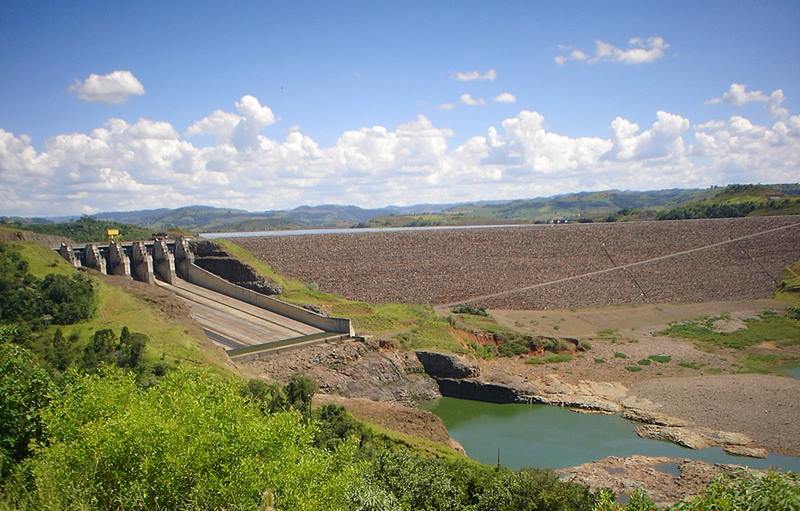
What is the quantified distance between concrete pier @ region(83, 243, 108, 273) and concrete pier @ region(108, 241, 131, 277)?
0.96 m

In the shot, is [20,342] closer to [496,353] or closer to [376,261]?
[496,353]

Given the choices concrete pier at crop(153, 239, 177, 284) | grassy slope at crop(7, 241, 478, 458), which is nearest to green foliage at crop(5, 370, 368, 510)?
grassy slope at crop(7, 241, 478, 458)

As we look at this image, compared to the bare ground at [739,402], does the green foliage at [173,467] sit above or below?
above

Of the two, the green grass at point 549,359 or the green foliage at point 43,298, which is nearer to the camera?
the green foliage at point 43,298

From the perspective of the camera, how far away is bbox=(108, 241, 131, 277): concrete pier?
49594 millimetres

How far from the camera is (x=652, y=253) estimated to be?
7094 centimetres

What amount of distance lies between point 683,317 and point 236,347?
137 ft

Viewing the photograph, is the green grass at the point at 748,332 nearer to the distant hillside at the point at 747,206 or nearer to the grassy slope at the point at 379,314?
the grassy slope at the point at 379,314

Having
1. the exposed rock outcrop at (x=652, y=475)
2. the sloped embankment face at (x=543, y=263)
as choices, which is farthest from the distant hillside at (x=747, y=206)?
the exposed rock outcrop at (x=652, y=475)

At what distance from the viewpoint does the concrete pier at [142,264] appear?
5019cm

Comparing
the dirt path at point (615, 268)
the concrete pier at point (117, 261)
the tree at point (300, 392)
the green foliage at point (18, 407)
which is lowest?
the tree at point (300, 392)

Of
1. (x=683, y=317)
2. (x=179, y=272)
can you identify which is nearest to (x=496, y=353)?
(x=683, y=317)

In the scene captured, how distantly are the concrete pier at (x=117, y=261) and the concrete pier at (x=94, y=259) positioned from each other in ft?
3.14

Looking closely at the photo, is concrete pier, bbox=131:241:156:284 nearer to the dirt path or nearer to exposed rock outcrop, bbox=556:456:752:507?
the dirt path
